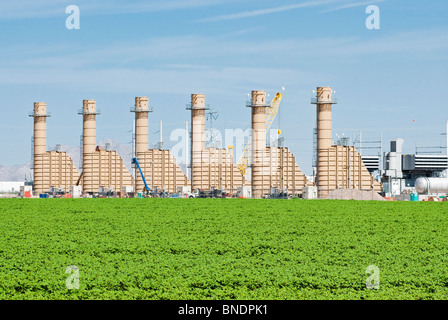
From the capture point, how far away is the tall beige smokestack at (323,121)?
79062 millimetres

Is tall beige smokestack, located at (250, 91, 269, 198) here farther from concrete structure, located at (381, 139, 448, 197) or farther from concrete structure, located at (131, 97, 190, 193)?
concrete structure, located at (381, 139, 448, 197)

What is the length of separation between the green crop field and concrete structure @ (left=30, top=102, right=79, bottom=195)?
233 feet

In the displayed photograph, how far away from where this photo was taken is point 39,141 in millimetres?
97188

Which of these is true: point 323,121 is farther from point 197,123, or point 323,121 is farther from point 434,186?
point 197,123

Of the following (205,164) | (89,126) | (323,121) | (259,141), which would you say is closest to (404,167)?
(323,121)

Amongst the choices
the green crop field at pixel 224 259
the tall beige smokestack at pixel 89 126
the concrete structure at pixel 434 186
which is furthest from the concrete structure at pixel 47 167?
the green crop field at pixel 224 259

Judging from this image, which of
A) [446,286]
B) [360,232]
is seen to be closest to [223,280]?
[446,286]

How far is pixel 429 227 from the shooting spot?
→ 85.4 feet

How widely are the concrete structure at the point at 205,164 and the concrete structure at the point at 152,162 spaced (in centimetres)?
414

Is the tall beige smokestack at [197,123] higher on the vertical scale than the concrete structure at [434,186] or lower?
higher

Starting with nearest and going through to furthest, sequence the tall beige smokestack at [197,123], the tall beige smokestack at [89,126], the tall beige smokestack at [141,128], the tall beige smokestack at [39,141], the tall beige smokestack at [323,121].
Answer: the tall beige smokestack at [323,121], the tall beige smokestack at [197,123], the tall beige smokestack at [141,128], the tall beige smokestack at [89,126], the tall beige smokestack at [39,141]

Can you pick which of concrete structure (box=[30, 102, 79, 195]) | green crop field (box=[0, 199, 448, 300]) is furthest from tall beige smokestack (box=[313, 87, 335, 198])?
green crop field (box=[0, 199, 448, 300])

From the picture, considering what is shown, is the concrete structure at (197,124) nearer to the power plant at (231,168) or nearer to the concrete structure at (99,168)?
the power plant at (231,168)

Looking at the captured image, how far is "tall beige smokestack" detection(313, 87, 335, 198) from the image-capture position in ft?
259
